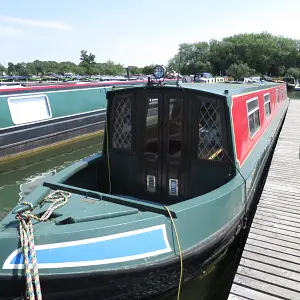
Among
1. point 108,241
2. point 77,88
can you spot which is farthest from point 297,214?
point 77,88

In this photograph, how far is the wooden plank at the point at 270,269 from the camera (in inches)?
134

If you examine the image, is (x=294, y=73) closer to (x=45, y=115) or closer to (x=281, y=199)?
(x=45, y=115)

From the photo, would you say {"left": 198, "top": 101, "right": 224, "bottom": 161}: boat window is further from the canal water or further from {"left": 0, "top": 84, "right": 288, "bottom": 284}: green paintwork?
the canal water

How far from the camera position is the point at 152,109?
453 cm

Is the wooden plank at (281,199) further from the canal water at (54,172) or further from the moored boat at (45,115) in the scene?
the moored boat at (45,115)

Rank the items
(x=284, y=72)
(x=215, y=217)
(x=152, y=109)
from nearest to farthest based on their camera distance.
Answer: (x=215, y=217), (x=152, y=109), (x=284, y=72)

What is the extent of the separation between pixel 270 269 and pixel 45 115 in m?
9.42

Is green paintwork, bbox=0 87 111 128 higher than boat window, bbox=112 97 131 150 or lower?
lower

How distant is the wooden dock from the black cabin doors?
1.20m

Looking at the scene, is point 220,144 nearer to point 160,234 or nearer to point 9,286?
point 160,234

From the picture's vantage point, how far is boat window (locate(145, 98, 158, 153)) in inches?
177

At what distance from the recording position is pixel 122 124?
189 inches

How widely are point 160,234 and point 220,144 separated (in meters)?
1.58

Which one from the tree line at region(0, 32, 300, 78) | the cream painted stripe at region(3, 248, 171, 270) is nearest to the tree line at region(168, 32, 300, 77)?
the tree line at region(0, 32, 300, 78)
